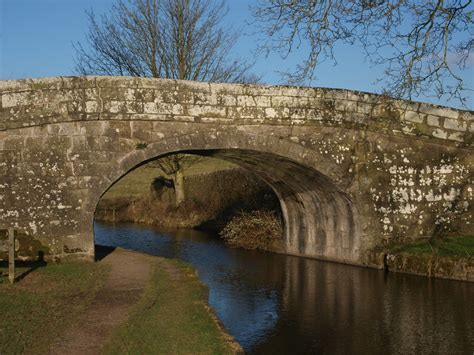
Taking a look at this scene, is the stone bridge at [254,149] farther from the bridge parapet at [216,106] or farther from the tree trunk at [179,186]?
→ the tree trunk at [179,186]

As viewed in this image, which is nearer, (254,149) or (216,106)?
(216,106)

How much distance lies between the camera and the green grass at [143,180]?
27000 millimetres

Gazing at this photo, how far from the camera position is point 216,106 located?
38.3 ft

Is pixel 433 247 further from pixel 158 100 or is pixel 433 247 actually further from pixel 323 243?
pixel 158 100

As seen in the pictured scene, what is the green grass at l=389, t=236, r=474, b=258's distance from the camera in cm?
1171

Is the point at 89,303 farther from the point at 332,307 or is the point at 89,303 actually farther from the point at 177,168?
the point at 177,168

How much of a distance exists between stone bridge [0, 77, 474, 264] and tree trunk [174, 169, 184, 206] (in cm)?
1016

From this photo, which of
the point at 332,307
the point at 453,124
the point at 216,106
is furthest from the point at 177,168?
the point at 332,307

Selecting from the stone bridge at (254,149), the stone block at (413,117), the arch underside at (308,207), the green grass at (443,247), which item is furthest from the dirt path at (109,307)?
the stone block at (413,117)

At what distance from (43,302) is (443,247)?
26.2ft

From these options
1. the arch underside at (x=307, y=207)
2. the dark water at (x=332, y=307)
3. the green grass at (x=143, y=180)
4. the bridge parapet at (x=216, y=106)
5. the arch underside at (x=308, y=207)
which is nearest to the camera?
the dark water at (x=332, y=307)

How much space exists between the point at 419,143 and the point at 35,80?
801 cm

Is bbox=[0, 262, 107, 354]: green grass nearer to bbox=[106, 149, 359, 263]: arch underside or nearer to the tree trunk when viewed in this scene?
bbox=[106, 149, 359, 263]: arch underside

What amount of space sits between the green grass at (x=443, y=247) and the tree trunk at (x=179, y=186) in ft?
42.2
